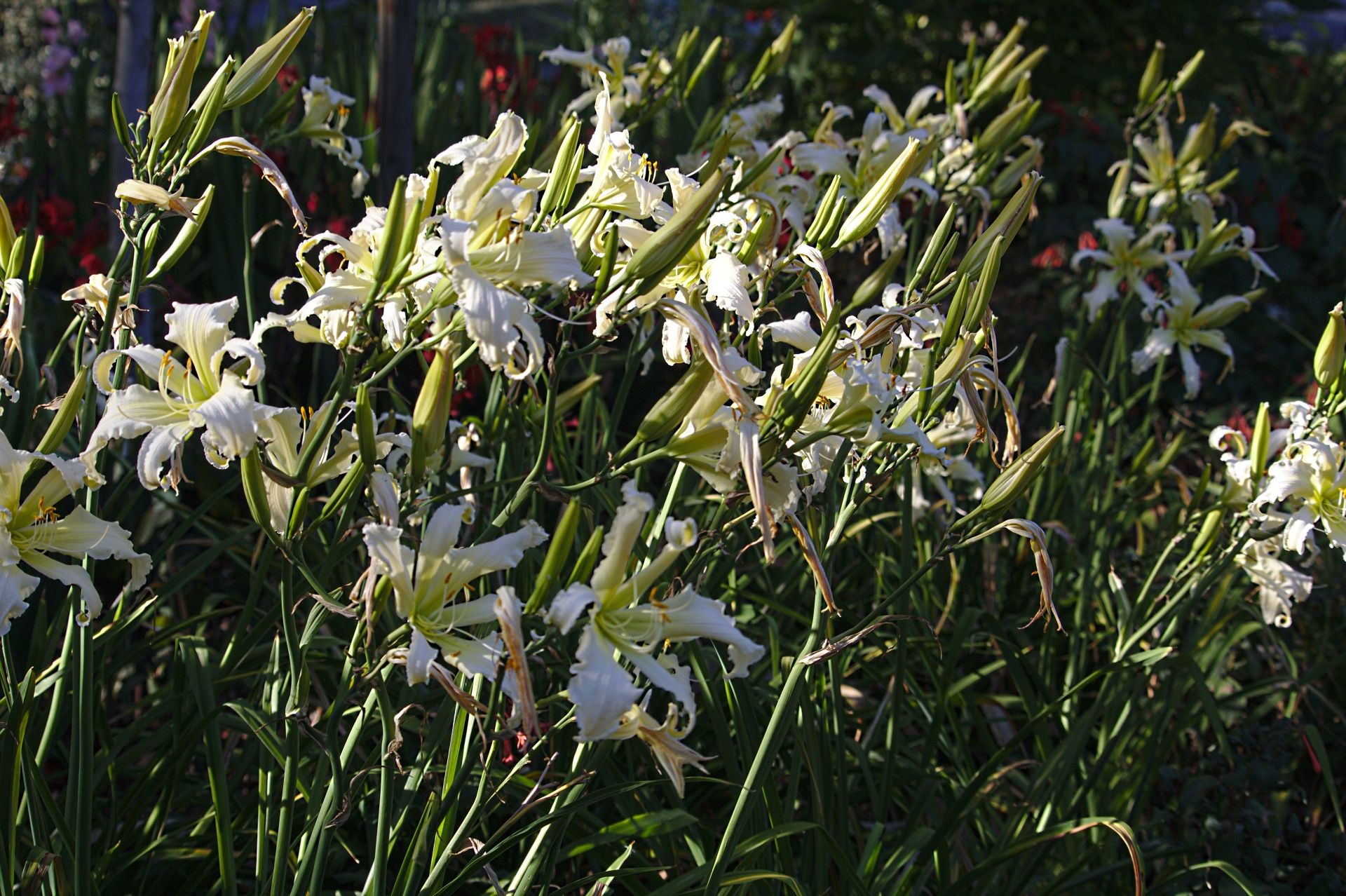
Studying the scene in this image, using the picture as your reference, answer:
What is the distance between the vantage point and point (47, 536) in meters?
0.99

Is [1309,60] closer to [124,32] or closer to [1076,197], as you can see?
[1076,197]

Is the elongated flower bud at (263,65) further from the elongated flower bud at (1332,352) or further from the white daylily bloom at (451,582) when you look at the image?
the elongated flower bud at (1332,352)

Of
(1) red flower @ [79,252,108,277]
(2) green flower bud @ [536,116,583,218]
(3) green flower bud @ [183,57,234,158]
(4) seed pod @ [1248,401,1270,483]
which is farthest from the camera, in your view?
(1) red flower @ [79,252,108,277]

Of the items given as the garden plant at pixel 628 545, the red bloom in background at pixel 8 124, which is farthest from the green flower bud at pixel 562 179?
the red bloom in background at pixel 8 124

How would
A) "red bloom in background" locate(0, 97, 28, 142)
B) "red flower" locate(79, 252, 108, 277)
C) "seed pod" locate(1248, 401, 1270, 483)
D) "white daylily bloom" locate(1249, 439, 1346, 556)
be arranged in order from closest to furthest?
1. "white daylily bloom" locate(1249, 439, 1346, 556)
2. "seed pod" locate(1248, 401, 1270, 483)
3. "red flower" locate(79, 252, 108, 277)
4. "red bloom in background" locate(0, 97, 28, 142)

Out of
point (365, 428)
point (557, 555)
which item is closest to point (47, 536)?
point (365, 428)

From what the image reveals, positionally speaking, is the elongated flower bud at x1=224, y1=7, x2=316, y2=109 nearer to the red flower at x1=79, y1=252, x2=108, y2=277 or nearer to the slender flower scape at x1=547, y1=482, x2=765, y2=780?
the slender flower scape at x1=547, y1=482, x2=765, y2=780

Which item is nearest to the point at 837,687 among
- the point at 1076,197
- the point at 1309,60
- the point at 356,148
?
the point at 356,148

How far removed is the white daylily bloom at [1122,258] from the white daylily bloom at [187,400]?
1.81 metres

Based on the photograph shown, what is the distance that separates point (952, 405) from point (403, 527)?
0.75 meters

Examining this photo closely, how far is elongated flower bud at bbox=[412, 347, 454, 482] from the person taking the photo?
0.87 metres

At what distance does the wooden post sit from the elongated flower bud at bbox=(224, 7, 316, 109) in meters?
1.49

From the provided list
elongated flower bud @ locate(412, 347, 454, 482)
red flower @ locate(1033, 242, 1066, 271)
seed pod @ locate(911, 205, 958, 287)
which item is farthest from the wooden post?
red flower @ locate(1033, 242, 1066, 271)

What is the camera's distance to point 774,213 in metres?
1.15
